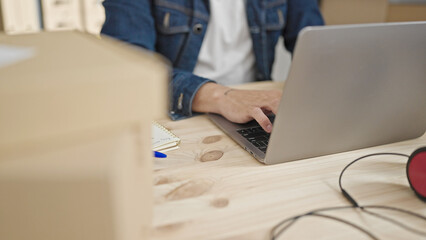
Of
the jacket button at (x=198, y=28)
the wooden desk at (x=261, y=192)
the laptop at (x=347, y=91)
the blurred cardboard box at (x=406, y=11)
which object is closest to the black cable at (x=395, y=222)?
the wooden desk at (x=261, y=192)

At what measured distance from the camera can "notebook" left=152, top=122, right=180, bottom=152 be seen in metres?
0.66

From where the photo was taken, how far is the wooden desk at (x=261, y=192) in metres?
0.46

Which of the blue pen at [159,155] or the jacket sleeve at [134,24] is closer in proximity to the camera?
the blue pen at [159,155]

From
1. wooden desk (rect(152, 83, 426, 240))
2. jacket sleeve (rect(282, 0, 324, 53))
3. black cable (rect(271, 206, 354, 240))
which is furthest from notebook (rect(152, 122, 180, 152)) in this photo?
jacket sleeve (rect(282, 0, 324, 53))

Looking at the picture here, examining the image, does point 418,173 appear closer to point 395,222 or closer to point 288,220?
point 395,222

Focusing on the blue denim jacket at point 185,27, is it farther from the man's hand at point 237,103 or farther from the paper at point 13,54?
the paper at point 13,54

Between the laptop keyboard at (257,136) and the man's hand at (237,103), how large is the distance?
0.02m

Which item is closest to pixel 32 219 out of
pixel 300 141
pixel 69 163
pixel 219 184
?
pixel 69 163

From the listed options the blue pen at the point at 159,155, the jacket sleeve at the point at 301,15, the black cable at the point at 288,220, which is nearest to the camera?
the black cable at the point at 288,220

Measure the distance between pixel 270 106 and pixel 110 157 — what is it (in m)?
0.48

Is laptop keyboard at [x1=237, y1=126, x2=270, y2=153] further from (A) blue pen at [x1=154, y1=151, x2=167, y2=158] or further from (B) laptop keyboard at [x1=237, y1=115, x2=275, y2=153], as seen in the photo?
(A) blue pen at [x1=154, y1=151, x2=167, y2=158]

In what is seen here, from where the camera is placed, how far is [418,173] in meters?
0.53

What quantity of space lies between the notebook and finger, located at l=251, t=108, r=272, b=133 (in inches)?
5.9

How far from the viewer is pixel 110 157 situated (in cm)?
32
